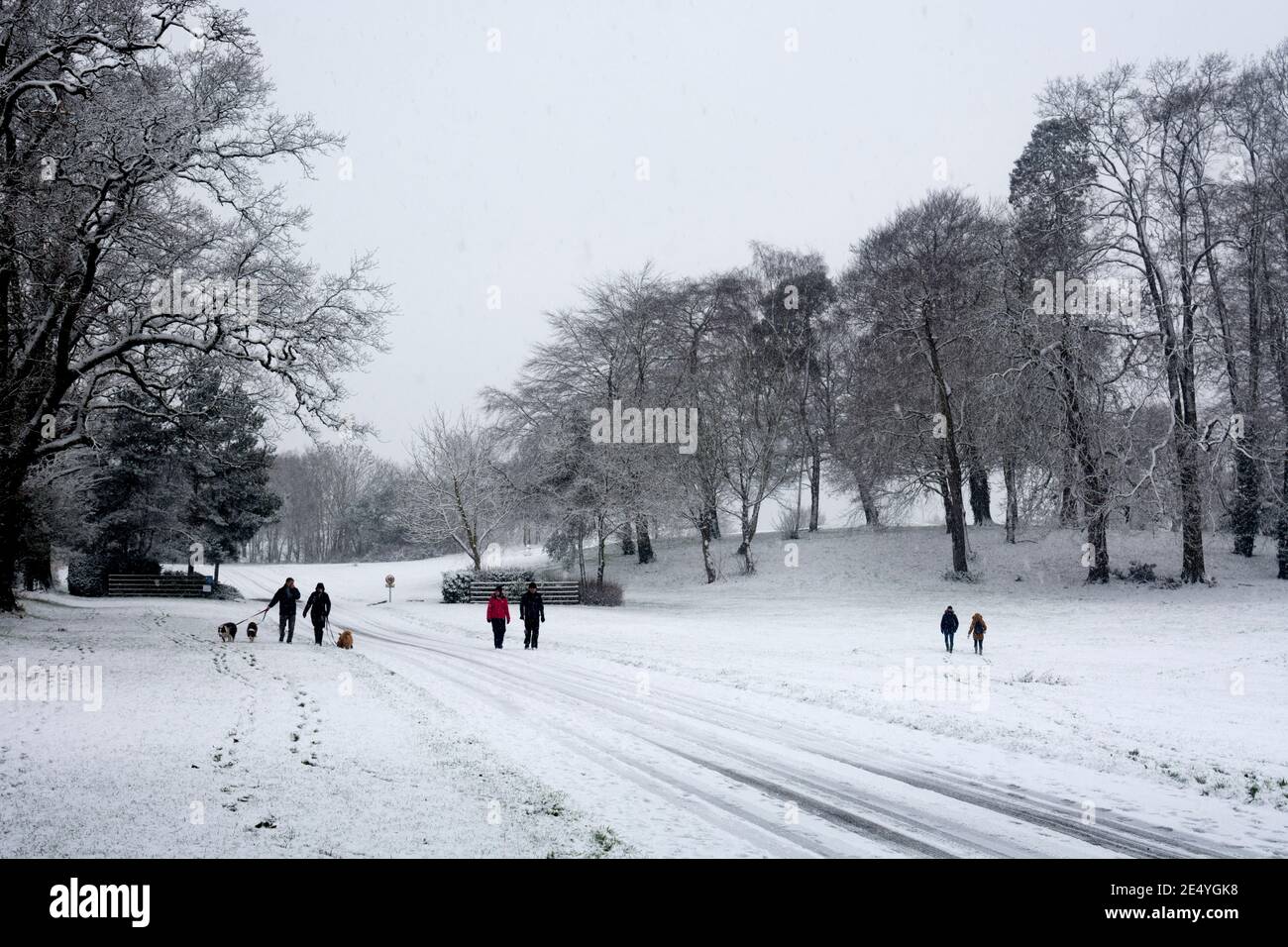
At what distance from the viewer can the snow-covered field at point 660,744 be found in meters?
6.68

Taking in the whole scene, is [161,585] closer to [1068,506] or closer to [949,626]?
[949,626]

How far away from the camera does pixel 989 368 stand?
3428cm

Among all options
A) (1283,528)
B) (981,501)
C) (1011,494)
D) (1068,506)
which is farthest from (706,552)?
(1283,528)

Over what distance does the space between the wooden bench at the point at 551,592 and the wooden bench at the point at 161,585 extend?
1358 cm

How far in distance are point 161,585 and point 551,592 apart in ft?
62.4

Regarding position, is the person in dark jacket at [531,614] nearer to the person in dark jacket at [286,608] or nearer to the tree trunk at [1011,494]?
the person in dark jacket at [286,608]

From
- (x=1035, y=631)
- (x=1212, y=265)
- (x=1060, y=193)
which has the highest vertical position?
(x=1060, y=193)

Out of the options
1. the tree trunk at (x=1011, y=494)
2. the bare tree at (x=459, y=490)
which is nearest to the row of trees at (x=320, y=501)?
the bare tree at (x=459, y=490)

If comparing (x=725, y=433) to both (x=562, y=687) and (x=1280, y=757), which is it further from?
(x=1280, y=757)

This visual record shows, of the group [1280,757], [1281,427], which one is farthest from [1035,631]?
[1280,757]

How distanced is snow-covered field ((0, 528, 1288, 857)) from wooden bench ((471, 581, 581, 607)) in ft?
44.0

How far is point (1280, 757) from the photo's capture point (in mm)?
9930
